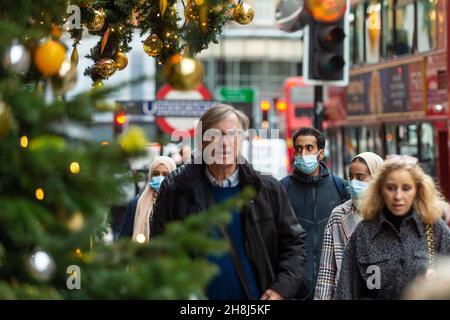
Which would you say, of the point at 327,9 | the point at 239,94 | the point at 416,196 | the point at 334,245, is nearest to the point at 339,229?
the point at 334,245

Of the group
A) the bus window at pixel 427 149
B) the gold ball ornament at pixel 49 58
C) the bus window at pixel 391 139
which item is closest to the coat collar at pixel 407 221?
the gold ball ornament at pixel 49 58

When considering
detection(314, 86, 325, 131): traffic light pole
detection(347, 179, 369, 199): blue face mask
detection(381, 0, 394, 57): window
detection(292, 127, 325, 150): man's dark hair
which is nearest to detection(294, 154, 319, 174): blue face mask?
detection(292, 127, 325, 150): man's dark hair

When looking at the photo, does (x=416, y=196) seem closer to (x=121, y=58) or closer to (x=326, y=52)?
(x=121, y=58)

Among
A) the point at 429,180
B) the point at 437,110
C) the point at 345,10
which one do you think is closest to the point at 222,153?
the point at 429,180

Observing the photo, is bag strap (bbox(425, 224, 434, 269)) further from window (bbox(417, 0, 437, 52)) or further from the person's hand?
window (bbox(417, 0, 437, 52))

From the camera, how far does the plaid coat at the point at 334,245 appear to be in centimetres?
616

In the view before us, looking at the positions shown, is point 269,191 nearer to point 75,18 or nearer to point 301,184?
point 75,18

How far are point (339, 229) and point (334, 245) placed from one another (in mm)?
137

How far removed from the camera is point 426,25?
→ 60.8 feet

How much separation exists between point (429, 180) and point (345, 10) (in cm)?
595

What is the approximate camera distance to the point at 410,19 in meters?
19.6

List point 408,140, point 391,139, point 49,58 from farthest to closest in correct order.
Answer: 1. point 391,139
2. point 408,140
3. point 49,58

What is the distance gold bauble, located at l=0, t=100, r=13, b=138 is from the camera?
2539 millimetres

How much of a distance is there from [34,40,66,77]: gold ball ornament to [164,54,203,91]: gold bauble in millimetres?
284
